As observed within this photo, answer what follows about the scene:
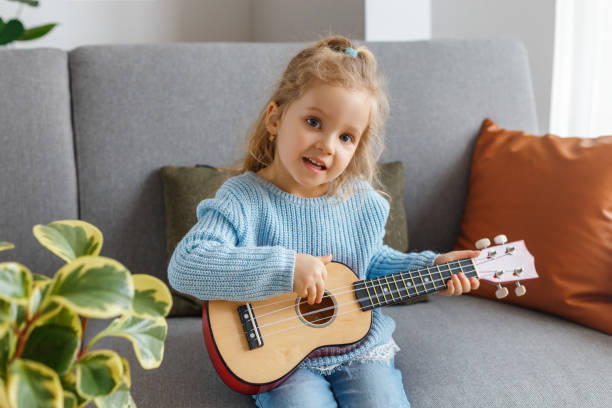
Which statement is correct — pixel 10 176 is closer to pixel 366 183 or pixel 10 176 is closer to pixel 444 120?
pixel 366 183

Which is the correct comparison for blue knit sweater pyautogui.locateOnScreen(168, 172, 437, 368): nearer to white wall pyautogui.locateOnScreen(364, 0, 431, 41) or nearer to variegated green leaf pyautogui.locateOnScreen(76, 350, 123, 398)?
variegated green leaf pyautogui.locateOnScreen(76, 350, 123, 398)

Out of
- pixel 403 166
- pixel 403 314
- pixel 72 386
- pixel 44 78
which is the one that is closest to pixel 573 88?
pixel 403 166

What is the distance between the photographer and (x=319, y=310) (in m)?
1.02

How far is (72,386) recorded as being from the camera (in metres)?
0.49

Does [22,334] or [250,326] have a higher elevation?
[22,334]

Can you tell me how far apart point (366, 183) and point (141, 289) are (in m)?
0.75

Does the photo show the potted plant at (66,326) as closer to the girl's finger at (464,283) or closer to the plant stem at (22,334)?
the plant stem at (22,334)

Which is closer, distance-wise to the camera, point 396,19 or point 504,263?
point 504,263

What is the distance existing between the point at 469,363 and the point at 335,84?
642 mm

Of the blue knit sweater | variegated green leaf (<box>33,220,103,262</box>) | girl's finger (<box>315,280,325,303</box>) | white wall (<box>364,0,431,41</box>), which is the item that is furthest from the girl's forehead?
white wall (<box>364,0,431,41</box>)

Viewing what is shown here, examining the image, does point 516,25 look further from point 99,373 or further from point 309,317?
point 99,373

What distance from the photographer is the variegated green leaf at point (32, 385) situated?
41 centimetres

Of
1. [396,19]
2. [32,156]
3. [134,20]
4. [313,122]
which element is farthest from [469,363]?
[134,20]

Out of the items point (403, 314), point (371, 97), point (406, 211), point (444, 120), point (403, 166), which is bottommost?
point (403, 314)
